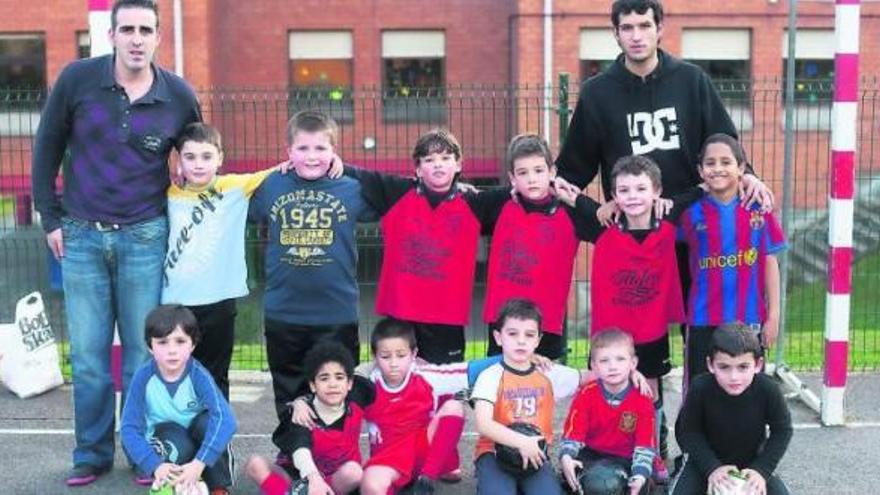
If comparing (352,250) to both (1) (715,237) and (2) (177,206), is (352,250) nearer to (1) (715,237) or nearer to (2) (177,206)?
(2) (177,206)

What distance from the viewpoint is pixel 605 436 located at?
4.91 m

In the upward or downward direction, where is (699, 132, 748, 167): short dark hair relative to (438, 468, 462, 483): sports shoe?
upward

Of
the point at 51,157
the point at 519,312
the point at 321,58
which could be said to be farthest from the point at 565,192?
the point at 321,58

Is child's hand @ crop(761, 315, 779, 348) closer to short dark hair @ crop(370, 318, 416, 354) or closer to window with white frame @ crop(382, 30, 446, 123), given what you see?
short dark hair @ crop(370, 318, 416, 354)

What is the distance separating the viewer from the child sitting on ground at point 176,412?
4.78 meters

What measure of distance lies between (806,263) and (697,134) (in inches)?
325

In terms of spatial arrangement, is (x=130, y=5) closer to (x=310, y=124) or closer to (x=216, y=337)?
(x=310, y=124)

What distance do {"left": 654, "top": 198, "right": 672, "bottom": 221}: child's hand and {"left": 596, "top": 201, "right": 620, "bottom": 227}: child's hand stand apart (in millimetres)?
180

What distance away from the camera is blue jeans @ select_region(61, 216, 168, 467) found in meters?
5.14

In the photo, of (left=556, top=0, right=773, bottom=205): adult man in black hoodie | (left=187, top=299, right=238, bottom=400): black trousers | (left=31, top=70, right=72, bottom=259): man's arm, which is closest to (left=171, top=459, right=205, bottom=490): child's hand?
(left=187, top=299, right=238, bottom=400): black trousers

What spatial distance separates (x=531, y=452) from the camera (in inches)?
183

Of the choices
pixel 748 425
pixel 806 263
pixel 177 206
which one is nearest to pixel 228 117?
pixel 806 263

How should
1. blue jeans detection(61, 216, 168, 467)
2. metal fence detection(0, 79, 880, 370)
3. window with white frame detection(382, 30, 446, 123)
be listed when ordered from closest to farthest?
blue jeans detection(61, 216, 168, 467)
metal fence detection(0, 79, 880, 370)
window with white frame detection(382, 30, 446, 123)

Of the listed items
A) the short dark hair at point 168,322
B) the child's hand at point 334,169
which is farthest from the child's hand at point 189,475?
the child's hand at point 334,169
